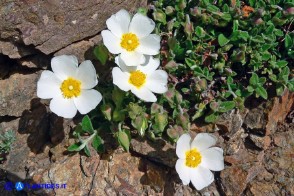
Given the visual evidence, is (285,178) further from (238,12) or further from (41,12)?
(41,12)

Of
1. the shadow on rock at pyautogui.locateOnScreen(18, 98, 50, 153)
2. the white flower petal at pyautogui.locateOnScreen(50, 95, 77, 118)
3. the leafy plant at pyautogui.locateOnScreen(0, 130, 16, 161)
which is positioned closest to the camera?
the white flower petal at pyautogui.locateOnScreen(50, 95, 77, 118)

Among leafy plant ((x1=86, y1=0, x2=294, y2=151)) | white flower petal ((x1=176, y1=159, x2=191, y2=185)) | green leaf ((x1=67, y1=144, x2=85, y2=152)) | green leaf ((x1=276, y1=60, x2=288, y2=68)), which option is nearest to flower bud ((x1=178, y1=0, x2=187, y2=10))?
leafy plant ((x1=86, y1=0, x2=294, y2=151))

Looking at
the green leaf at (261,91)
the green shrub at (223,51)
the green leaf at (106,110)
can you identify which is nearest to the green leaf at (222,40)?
the green shrub at (223,51)

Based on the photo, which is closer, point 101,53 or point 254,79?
point 101,53

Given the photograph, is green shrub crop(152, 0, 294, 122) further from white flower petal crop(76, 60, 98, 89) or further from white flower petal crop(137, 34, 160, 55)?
white flower petal crop(76, 60, 98, 89)

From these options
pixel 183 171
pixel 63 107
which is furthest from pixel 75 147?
pixel 183 171

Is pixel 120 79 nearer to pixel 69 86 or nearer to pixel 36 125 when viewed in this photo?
pixel 69 86

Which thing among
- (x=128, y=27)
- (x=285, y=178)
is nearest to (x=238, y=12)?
(x=128, y=27)
